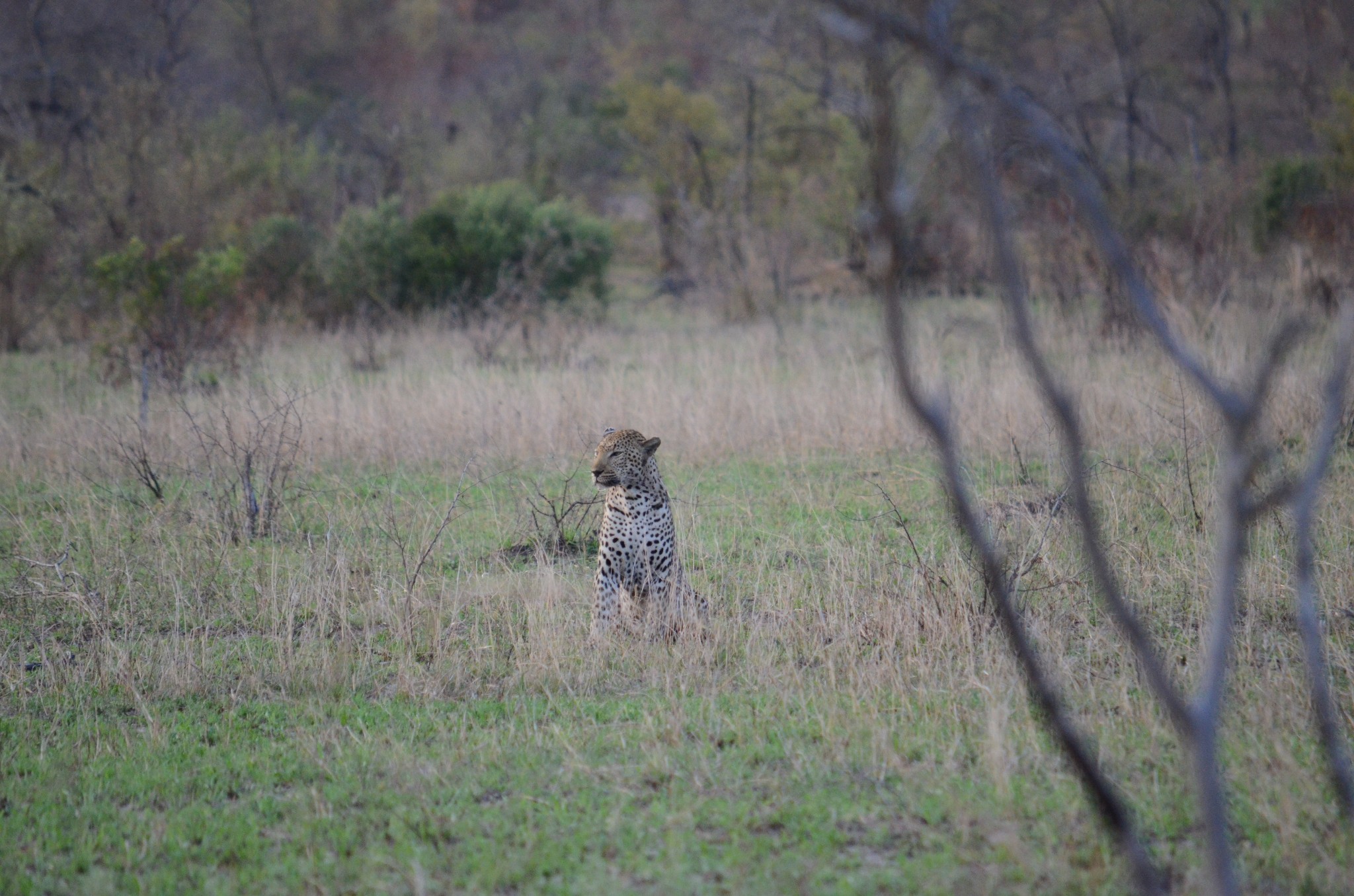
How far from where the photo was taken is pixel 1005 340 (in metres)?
11.5

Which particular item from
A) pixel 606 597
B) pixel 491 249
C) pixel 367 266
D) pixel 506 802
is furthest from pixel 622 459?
pixel 367 266

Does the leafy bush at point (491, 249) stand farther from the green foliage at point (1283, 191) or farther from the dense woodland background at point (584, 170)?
the green foliage at point (1283, 191)

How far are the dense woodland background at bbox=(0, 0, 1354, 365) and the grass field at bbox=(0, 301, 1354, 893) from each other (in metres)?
2.11

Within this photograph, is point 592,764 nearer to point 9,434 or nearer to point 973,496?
point 973,496

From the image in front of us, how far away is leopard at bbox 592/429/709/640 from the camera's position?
213 inches

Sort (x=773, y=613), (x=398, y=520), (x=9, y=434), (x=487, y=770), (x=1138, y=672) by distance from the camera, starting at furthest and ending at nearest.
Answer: (x=9, y=434) → (x=398, y=520) → (x=773, y=613) → (x=1138, y=672) → (x=487, y=770)

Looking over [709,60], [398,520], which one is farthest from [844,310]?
[709,60]

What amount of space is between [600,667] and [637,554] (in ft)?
2.20

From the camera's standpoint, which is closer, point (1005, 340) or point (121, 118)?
point (1005, 340)

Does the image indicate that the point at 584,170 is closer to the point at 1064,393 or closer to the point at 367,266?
the point at 367,266

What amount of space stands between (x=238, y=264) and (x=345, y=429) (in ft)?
18.7

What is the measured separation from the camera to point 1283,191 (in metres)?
17.6

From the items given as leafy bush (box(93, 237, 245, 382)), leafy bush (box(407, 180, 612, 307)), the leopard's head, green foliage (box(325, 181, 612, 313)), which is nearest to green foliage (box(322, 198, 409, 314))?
green foliage (box(325, 181, 612, 313))

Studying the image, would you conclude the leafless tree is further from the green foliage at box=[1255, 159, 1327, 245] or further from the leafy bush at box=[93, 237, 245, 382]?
the green foliage at box=[1255, 159, 1327, 245]
